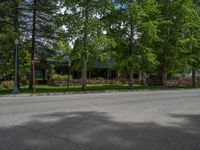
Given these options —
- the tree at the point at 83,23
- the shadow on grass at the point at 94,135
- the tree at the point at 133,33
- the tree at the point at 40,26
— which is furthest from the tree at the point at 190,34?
the shadow on grass at the point at 94,135

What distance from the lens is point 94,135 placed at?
9.62 m

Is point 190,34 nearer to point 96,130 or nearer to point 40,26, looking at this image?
point 40,26

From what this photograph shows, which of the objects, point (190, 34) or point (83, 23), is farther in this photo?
point (190, 34)

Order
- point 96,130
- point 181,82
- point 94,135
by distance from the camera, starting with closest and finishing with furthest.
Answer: point 94,135
point 96,130
point 181,82

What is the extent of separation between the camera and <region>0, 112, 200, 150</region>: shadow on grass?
839 cm

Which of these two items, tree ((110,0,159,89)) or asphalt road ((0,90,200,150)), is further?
tree ((110,0,159,89))

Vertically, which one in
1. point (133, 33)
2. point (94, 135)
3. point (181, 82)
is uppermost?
point (133, 33)

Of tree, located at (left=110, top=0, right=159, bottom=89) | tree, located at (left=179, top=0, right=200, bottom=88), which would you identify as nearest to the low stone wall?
tree, located at (left=179, top=0, right=200, bottom=88)

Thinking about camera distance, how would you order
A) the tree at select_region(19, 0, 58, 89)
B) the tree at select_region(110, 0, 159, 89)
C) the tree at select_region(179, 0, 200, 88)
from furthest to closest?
the tree at select_region(179, 0, 200, 88), the tree at select_region(110, 0, 159, 89), the tree at select_region(19, 0, 58, 89)

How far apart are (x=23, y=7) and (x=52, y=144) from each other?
27.1m

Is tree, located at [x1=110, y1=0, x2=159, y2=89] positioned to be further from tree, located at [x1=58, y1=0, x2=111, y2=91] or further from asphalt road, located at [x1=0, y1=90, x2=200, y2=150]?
asphalt road, located at [x1=0, y1=90, x2=200, y2=150]

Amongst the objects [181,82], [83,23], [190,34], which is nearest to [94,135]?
[83,23]

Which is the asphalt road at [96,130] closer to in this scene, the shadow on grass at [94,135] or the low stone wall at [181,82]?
the shadow on grass at [94,135]

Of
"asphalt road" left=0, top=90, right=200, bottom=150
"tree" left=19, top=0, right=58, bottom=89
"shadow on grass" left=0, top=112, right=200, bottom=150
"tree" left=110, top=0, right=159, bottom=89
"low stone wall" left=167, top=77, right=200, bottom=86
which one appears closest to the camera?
"shadow on grass" left=0, top=112, right=200, bottom=150
